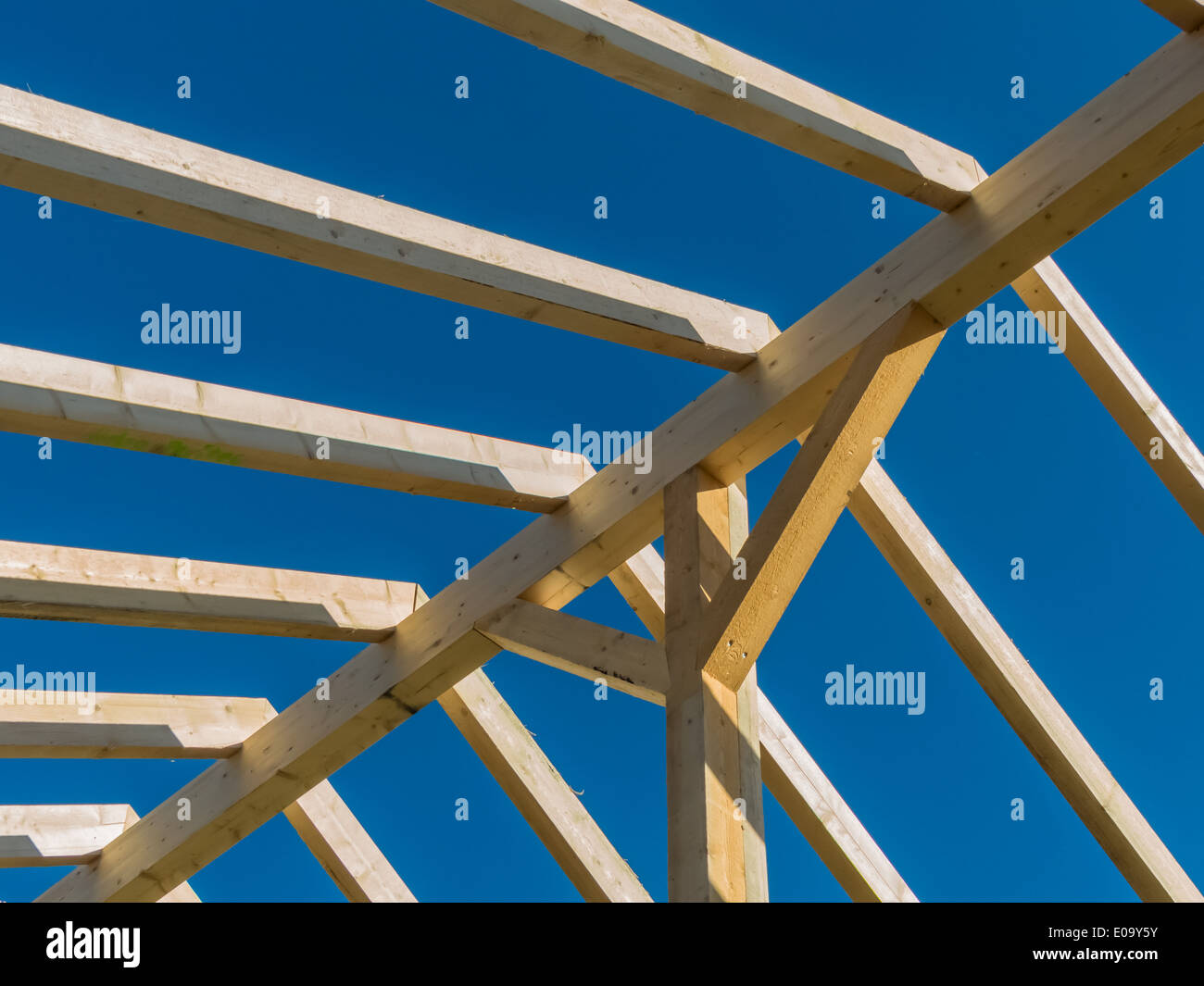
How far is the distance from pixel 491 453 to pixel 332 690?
99cm

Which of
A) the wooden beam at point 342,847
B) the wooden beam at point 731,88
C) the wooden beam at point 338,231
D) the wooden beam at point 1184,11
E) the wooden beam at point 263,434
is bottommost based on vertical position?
the wooden beam at point 342,847

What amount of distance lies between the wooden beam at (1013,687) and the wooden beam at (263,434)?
0.93 metres

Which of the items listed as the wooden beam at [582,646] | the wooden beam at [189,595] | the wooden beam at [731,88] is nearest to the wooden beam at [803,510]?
the wooden beam at [582,646]

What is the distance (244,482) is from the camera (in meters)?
7.85

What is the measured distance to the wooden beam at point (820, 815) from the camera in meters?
4.64

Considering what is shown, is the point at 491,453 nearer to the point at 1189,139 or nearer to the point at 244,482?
the point at 1189,139

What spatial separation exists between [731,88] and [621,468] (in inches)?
51.4

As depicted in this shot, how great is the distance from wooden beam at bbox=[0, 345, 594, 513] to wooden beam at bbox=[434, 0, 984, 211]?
1237 mm

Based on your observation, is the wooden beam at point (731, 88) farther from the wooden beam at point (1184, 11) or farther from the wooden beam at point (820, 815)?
the wooden beam at point (820, 815)

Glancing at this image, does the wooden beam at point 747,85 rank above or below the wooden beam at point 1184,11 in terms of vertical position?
below

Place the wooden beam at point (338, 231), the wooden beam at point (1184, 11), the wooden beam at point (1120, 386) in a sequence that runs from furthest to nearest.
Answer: the wooden beam at point (1120, 386) → the wooden beam at point (1184, 11) → the wooden beam at point (338, 231)

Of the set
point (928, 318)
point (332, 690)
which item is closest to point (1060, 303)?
point (928, 318)

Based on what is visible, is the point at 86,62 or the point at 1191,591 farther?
the point at 1191,591

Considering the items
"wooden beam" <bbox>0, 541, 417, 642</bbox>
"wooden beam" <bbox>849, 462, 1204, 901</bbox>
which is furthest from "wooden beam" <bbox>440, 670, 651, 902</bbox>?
"wooden beam" <bbox>849, 462, 1204, 901</bbox>
